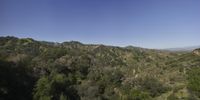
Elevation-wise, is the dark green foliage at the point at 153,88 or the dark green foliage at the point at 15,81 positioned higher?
the dark green foliage at the point at 15,81

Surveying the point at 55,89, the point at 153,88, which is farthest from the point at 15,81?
the point at 153,88

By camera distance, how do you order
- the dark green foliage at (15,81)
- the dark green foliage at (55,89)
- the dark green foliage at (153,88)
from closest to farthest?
the dark green foliage at (15,81)
the dark green foliage at (55,89)
the dark green foliage at (153,88)

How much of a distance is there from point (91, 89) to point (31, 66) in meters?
12.6

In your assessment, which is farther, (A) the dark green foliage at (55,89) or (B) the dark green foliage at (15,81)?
(A) the dark green foliage at (55,89)

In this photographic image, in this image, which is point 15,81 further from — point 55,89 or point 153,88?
point 153,88

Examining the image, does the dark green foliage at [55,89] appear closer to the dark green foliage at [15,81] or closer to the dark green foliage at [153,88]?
the dark green foliage at [15,81]

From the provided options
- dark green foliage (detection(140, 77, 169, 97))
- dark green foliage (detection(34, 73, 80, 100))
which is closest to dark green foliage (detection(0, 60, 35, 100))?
dark green foliage (detection(34, 73, 80, 100))

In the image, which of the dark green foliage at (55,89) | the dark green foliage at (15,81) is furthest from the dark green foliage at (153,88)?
the dark green foliage at (15,81)

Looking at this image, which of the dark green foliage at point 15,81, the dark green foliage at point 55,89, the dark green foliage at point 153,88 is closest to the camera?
the dark green foliage at point 15,81

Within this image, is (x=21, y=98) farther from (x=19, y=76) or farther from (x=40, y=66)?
(x=40, y=66)

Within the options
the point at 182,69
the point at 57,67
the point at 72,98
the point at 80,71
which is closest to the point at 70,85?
the point at 72,98

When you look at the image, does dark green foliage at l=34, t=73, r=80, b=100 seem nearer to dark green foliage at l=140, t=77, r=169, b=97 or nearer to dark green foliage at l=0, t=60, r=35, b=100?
dark green foliage at l=0, t=60, r=35, b=100

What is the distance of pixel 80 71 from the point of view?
57.8m

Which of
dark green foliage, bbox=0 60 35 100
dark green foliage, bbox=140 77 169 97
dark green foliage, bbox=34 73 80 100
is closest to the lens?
dark green foliage, bbox=0 60 35 100
